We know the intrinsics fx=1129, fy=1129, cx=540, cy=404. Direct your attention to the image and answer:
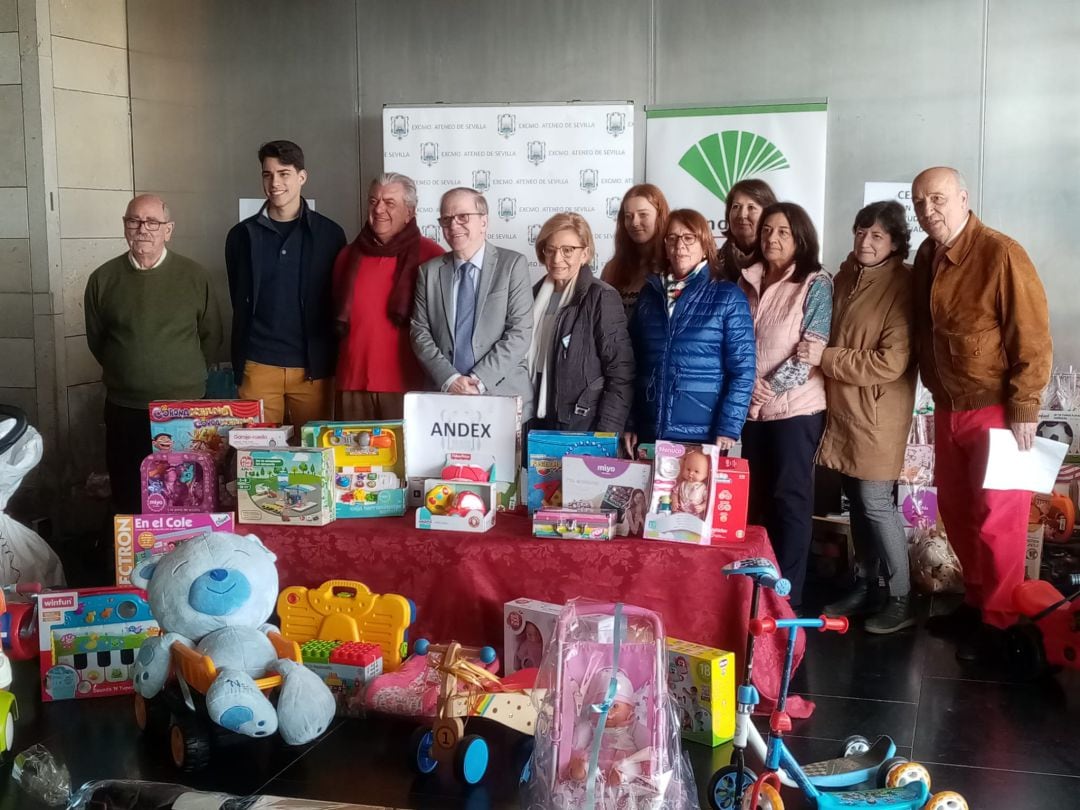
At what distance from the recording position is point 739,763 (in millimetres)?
2387

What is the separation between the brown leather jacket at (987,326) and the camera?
11.4 ft

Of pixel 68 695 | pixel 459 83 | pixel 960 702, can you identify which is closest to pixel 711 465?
pixel 960 702

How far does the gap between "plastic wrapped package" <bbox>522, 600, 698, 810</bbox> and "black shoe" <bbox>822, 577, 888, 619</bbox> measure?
5.59 ft

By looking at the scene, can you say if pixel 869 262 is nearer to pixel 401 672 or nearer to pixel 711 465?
pixel 711 465

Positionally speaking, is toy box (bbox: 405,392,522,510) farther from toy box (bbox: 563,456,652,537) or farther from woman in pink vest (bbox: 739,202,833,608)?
woman in pink vest (bbox: 739,202,833,608)

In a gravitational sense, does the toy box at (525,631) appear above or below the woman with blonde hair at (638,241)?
below

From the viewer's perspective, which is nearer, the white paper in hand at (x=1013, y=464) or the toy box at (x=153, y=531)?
the toy box at (x=153, y=531)

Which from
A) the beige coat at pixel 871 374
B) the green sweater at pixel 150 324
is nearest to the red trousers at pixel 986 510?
the beige coat at pixel 871 374

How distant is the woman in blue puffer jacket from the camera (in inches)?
140

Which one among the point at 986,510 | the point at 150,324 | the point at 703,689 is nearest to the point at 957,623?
the point at 986,510

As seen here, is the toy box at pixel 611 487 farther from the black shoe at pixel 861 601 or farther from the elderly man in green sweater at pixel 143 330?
the elderly man in green sweater at pixel 143 330

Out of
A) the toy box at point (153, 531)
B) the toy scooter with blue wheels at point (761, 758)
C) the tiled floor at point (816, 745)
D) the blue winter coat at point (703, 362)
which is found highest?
the blue winter coat at point (703, 362)

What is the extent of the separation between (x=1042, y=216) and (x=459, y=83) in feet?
9.13

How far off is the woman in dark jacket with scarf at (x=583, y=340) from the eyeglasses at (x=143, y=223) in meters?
1.52
